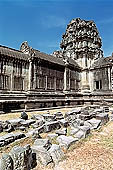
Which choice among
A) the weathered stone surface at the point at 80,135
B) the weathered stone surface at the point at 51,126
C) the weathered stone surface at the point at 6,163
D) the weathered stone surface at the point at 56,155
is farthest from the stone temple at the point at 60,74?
the weathered stone surface at the point at 6,163

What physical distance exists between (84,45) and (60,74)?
998 cm

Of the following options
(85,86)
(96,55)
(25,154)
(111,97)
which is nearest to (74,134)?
(25,154)

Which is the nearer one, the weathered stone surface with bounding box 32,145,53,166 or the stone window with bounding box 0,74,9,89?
the weathered stone surface with bounding box 32,145,53,166

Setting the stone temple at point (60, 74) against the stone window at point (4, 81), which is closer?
the stone window at point (4, 81)

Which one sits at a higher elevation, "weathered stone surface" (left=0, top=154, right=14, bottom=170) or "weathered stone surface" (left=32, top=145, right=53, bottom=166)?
"weathered stone surface" (left=0, top=154, right=14, bottom=170)

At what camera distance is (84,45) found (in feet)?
86.0

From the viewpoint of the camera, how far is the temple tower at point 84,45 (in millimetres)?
25547

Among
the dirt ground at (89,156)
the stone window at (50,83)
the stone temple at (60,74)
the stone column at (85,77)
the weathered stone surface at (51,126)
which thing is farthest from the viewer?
the stone column at (85,77)

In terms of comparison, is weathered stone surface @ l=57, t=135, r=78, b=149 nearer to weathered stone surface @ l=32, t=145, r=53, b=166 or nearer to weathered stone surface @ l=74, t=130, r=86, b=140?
weathered stone surface @ l=74, t=130, r=86, b=140

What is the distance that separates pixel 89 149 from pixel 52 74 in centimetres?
1514

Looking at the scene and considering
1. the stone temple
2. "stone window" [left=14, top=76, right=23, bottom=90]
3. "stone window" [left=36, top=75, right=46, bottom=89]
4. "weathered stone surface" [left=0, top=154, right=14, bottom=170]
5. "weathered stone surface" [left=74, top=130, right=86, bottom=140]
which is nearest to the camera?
"weathered stone surface" [left=0, top=154, right=14, bottom=170]

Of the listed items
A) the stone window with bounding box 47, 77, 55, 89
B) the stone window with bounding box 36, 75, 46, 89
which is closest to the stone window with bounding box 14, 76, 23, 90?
the stone window with bounding box 36, 75, 46, 89

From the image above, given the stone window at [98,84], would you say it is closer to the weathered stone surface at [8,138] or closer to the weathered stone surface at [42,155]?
the weathered stone surface at [8,138]

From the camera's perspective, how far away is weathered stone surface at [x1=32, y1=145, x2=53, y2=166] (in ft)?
13.2
